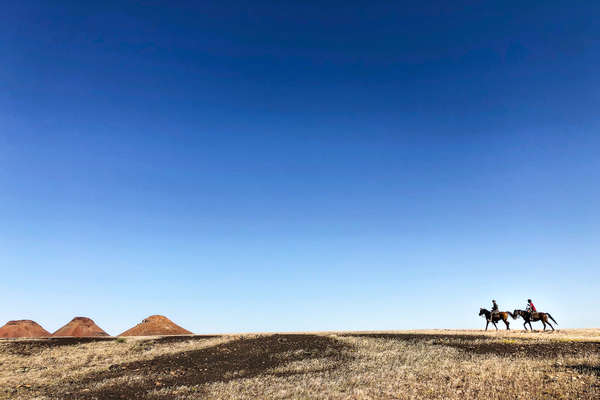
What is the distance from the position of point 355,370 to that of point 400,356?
17.1ft

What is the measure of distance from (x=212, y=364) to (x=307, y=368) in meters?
7.88

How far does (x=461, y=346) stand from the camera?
28547mm

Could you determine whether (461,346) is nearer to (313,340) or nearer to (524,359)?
(524,359)

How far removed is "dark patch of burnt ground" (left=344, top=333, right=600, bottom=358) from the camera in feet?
79.2

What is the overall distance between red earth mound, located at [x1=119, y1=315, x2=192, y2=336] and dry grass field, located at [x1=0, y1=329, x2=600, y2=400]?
21.8 m

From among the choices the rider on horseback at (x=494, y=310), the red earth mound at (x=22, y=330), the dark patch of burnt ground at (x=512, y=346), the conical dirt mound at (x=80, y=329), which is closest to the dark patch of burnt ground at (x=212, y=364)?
the dark patch of burnt ground at (x=512, y=346)

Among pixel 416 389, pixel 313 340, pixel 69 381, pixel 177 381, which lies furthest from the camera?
pixel 313 340

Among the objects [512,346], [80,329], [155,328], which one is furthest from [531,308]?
[80,329]

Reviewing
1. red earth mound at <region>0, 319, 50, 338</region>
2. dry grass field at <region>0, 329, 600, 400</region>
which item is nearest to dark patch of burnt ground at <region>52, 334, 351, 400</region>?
dry grass field at <region>0, 329, 600, 400</region>

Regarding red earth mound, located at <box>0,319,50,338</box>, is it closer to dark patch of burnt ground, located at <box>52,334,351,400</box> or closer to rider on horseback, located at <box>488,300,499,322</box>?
dark patch of burnt ground, located at <box>52,334,351,400</box>

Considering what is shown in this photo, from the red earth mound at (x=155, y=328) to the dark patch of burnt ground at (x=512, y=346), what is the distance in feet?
139

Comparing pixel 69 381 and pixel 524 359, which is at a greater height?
pixel 524 359

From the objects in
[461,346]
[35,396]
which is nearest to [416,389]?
[461,346]

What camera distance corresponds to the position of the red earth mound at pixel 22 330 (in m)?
65.1
